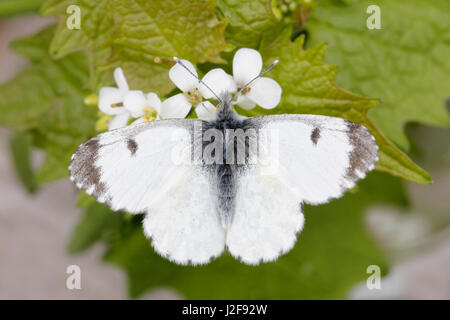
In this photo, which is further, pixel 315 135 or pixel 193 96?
pixel 193 96

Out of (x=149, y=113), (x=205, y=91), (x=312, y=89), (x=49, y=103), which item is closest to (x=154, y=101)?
(x=149, y=113)

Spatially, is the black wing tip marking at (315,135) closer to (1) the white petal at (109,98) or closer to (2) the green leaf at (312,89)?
(2) the green leaf at (312,89)

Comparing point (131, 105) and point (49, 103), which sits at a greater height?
point (131, 105)

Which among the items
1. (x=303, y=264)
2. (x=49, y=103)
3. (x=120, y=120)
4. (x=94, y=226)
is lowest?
(x=303, y=264)

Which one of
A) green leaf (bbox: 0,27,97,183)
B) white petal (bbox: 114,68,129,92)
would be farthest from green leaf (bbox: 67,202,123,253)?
white petal (bbox: 114,68,129,92)

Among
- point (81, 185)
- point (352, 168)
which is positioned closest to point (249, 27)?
point (352, 168)

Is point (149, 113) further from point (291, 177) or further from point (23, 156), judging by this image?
point (23, 156)
